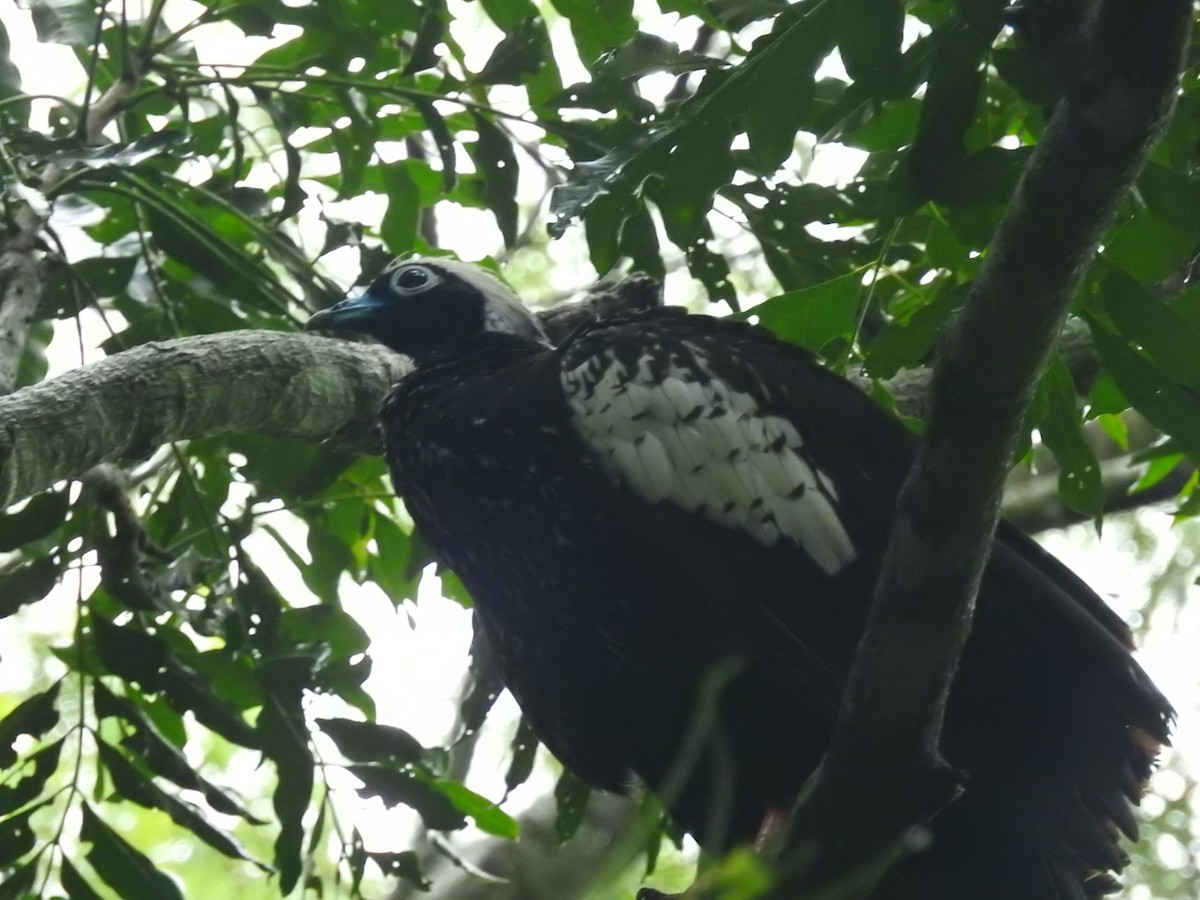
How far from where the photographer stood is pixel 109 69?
403 centimetres

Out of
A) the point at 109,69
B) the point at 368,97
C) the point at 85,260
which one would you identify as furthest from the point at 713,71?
the point at 109,69

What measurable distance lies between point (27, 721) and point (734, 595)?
64.2 inches

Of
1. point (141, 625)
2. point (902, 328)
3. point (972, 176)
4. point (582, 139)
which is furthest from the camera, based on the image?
point (582, 139)

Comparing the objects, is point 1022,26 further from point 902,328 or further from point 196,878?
point 196,878

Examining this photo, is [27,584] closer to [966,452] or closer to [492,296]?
[492,296]

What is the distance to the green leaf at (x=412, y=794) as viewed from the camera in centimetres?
328

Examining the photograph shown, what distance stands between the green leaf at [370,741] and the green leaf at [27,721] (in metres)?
0.61

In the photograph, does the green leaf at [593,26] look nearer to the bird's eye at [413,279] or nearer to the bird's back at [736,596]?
the bird's eye at [413,279]

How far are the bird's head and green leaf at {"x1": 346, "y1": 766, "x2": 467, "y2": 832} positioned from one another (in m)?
1.17

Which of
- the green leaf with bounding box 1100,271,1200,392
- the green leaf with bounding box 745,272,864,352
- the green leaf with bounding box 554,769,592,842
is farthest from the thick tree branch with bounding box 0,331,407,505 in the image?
the green leaf with bounding box 1100,271,1200,392

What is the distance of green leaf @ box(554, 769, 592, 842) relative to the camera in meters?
3.93

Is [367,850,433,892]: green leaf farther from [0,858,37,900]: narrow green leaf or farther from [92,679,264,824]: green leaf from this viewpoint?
[0,858,37,900]: narrow green leaf

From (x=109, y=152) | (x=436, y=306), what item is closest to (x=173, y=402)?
(x=109, y=152)

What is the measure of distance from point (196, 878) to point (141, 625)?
216 inches
